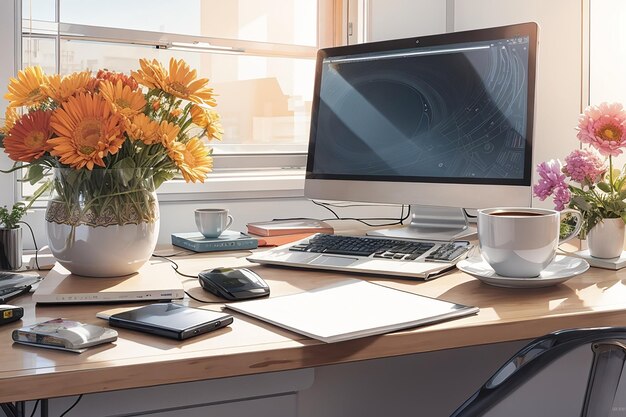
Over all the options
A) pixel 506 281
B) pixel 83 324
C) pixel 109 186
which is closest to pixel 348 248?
pixel 506 281

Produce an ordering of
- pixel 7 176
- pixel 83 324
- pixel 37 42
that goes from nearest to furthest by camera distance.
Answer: pixel 83 324, pixel 7 176, pixel 37 42

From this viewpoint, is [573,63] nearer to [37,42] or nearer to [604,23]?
Result: [604,23]

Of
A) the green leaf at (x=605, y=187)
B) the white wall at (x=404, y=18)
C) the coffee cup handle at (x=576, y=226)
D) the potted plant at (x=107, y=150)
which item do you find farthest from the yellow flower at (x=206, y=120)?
the white wall at (x=404, y=18)

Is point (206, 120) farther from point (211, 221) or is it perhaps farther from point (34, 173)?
point (211, 221)

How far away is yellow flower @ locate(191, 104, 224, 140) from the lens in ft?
3.98

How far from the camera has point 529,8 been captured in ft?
6.85

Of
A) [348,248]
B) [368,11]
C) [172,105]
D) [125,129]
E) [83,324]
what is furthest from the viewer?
[368,11]

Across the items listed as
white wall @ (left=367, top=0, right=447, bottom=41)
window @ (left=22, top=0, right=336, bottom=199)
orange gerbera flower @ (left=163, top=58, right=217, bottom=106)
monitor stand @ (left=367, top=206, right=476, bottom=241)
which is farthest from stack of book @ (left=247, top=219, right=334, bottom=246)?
white wall @ (left=367, top=0, right=447, bottom=41)

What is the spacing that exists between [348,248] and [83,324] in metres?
0.61

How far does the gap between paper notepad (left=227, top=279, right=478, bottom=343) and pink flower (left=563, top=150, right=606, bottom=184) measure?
0.47 meters

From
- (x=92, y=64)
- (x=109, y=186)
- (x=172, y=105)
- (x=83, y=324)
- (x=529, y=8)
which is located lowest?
(x=83, y=324)

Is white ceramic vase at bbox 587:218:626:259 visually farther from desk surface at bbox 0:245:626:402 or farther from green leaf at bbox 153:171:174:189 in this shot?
green leaf at bbox 153:171:174:189

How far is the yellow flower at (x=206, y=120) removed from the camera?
1.21 metres

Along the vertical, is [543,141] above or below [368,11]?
below
